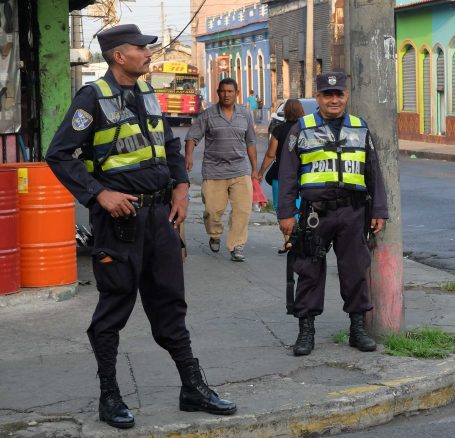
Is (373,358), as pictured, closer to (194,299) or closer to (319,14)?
(194,299)

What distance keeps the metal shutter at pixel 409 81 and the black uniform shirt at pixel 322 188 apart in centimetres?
3137

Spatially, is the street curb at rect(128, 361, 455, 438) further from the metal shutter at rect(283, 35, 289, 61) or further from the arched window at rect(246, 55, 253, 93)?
the arched window at rect(246, 55, 253, 93)

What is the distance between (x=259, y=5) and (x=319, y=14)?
1110cm

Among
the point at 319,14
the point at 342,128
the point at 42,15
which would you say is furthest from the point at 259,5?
the point at 342,128

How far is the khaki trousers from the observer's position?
11203mm

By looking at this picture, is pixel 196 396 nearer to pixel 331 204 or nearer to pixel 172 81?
pixel 331 204

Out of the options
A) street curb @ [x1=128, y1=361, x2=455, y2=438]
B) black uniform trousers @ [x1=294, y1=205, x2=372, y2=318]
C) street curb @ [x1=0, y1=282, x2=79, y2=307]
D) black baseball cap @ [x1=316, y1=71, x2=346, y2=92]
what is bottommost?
street curb @ [x1=128, y1=361, x2=455, y2=438]

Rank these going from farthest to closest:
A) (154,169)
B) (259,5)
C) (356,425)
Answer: (259,5)
(356,425)
(154,169)

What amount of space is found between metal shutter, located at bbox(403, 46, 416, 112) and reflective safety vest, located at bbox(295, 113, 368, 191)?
3142cm

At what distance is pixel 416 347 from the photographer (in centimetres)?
677

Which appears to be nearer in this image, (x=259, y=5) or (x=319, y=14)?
(x=319, y=14)

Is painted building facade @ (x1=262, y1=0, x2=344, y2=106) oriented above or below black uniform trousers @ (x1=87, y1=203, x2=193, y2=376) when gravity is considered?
above

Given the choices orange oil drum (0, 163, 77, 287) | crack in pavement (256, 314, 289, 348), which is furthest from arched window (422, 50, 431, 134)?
crack in pavement (256, 314, 289, 348)

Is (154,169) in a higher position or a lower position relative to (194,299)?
higher
